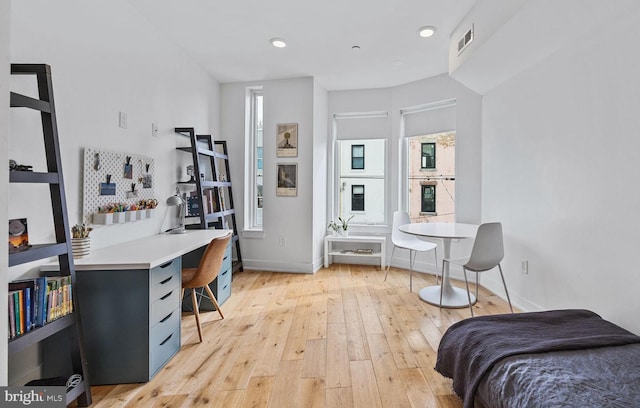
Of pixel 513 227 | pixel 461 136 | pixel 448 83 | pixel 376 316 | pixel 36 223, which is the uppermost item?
pixel 448 83

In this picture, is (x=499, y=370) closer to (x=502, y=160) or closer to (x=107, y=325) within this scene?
(x=107, y=325)

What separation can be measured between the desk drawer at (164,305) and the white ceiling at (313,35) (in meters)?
2.24

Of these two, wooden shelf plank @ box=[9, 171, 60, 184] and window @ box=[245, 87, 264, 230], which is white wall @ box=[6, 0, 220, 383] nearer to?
wooden shelf plank @ box=[9, 171, 60, 184]

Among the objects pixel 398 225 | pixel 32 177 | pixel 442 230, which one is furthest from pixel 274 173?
pixel 32 177

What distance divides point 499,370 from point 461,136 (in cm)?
308

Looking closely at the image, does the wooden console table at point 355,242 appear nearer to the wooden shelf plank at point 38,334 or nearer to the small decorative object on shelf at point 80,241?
the small decorative object on shelf at point 80,241

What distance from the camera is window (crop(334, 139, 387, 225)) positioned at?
4.79m

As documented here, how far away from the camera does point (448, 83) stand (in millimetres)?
3975

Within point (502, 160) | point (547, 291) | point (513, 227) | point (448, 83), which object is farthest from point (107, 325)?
point (448, 83)

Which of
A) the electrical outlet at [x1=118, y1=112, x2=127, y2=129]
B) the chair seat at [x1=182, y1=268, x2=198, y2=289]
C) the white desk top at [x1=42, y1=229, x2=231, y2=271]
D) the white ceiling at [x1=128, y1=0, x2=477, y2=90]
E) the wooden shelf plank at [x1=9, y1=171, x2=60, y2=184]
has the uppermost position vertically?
the white ceiling at [x1=128, y1=0, x2=477, y2=90]

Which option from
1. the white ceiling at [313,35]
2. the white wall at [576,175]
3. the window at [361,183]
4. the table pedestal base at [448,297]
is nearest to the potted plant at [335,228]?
the window at [361,183]

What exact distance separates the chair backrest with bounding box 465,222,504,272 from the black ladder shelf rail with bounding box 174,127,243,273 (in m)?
2.57

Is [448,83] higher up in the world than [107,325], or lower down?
higher up

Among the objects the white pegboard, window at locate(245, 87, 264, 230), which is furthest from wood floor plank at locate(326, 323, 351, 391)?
window at locate(245, 87, 264, 230)
